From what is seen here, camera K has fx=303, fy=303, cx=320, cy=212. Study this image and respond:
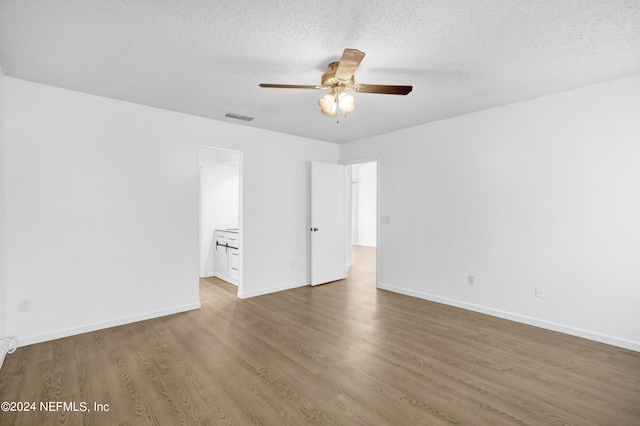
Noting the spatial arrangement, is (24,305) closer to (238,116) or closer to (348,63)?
(238,116)

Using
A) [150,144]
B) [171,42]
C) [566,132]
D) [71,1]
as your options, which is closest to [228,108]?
[150,144]

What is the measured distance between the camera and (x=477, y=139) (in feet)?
12.8

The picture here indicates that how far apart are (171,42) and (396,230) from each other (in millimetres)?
3811

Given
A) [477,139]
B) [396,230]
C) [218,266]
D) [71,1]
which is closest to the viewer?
[71,1]

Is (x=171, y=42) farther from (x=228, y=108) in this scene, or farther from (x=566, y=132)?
(x=566, y=132)

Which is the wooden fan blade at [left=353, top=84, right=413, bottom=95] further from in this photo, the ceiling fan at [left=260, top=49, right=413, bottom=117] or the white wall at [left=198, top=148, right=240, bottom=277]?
the white wall at [left=198, top=148, right=240, bottom=277]

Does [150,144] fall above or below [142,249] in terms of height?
above

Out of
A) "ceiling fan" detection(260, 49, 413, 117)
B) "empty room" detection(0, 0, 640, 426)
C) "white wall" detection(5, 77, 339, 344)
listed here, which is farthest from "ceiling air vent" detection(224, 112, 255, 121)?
"ceiling fan" detection(260, 49, 413, 117)

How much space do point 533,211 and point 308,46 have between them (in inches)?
120

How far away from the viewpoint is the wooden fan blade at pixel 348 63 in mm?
1971

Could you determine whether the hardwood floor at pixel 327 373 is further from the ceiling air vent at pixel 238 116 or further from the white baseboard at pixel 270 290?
the ceiling air vent at pixel 238 116

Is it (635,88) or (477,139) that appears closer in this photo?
(635,88)

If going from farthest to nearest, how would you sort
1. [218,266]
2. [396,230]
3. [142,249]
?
[218,266]
[396,230]
[142,249]

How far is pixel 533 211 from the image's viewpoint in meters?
3.46
